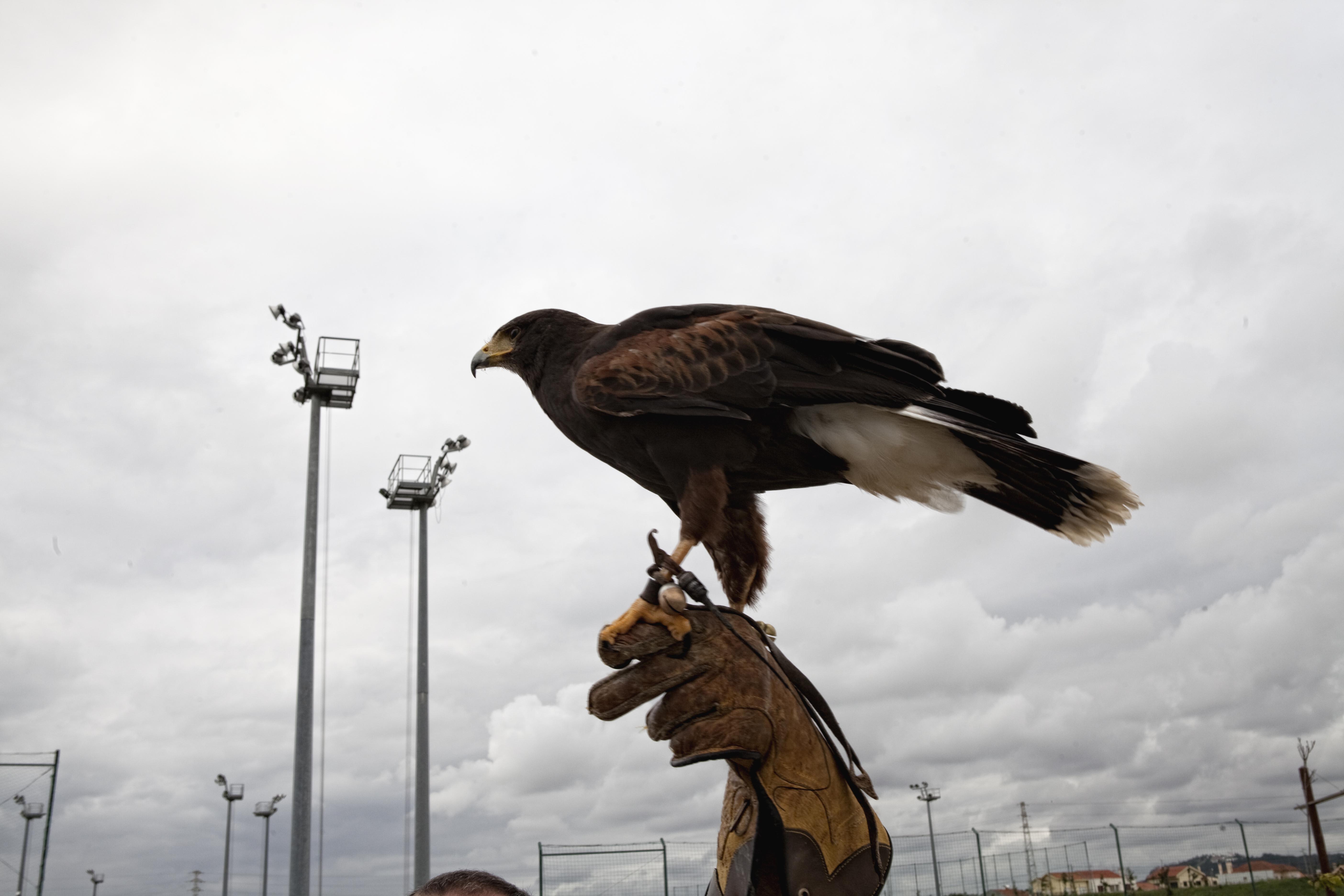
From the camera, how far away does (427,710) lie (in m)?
13.3

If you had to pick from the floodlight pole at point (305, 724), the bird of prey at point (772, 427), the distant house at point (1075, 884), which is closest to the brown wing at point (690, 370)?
the bird of prey at point (772, 427)

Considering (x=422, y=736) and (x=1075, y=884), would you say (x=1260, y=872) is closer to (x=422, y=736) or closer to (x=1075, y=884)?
(x=1075, y=884)

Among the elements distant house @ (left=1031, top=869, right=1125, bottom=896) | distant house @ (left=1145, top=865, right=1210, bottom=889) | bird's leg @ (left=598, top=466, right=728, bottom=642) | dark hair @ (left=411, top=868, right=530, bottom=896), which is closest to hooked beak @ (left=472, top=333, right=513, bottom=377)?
bird's leg @ (left=598, top=466, right=728, bottom=642)

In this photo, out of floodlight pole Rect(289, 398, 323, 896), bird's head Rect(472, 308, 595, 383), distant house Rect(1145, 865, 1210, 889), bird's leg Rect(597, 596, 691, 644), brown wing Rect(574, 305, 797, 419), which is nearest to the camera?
bird's leg Rect(597, 596, 691, 644)

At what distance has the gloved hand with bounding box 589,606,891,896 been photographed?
8.05ft

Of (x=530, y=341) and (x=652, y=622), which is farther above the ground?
(x=530, y=341)

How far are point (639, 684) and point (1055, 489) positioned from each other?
1.67m

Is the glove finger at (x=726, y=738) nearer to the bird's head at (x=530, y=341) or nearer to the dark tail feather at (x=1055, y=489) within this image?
the dark tail feather at (x=1055, y=489)

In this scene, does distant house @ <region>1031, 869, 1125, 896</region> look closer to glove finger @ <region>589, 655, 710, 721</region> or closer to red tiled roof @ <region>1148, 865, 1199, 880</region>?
red tiled roof @ <region>1148, 865, 1199, 880</region>

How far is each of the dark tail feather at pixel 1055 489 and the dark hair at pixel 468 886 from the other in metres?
2.00

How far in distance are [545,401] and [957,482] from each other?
1.56 meters

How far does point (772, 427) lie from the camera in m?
3.30

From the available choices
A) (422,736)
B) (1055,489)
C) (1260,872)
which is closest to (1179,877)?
(1260,872)

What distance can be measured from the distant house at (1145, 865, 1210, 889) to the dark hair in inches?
1032
